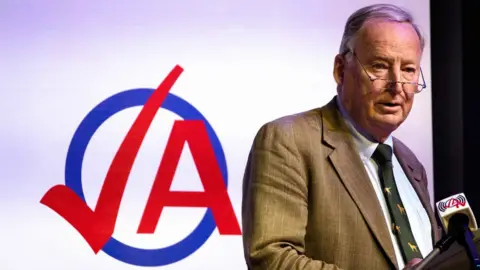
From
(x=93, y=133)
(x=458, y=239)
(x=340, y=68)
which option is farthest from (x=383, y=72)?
(x=93, y=133)

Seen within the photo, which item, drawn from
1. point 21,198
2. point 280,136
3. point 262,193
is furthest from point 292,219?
point 21,198

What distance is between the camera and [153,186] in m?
3.25

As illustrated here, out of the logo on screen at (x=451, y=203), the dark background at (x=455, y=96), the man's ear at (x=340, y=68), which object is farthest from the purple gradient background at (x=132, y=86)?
the logo on screen at (x=451, y=203)

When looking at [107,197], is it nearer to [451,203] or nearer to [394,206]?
[394,206]

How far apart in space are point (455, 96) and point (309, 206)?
186cm

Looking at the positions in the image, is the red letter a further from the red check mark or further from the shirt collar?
the shirt collar

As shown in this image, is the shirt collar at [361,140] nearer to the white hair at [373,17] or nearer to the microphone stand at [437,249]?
the white hair at [373,17]

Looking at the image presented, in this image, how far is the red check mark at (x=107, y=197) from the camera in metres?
3.20

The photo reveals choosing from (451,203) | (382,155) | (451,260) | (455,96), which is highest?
(455,96)

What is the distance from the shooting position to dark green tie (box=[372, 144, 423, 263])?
2.15 metres

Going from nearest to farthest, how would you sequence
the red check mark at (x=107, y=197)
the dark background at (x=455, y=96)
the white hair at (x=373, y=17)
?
the white hair at (x=373, y=17), the red check mark at (x=107, y=197), the dark background at (x=455, y=96)

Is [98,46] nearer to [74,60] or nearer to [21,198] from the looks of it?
[74,60]

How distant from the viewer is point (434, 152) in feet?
12.2

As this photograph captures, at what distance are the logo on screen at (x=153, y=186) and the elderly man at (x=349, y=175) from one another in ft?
3.55
